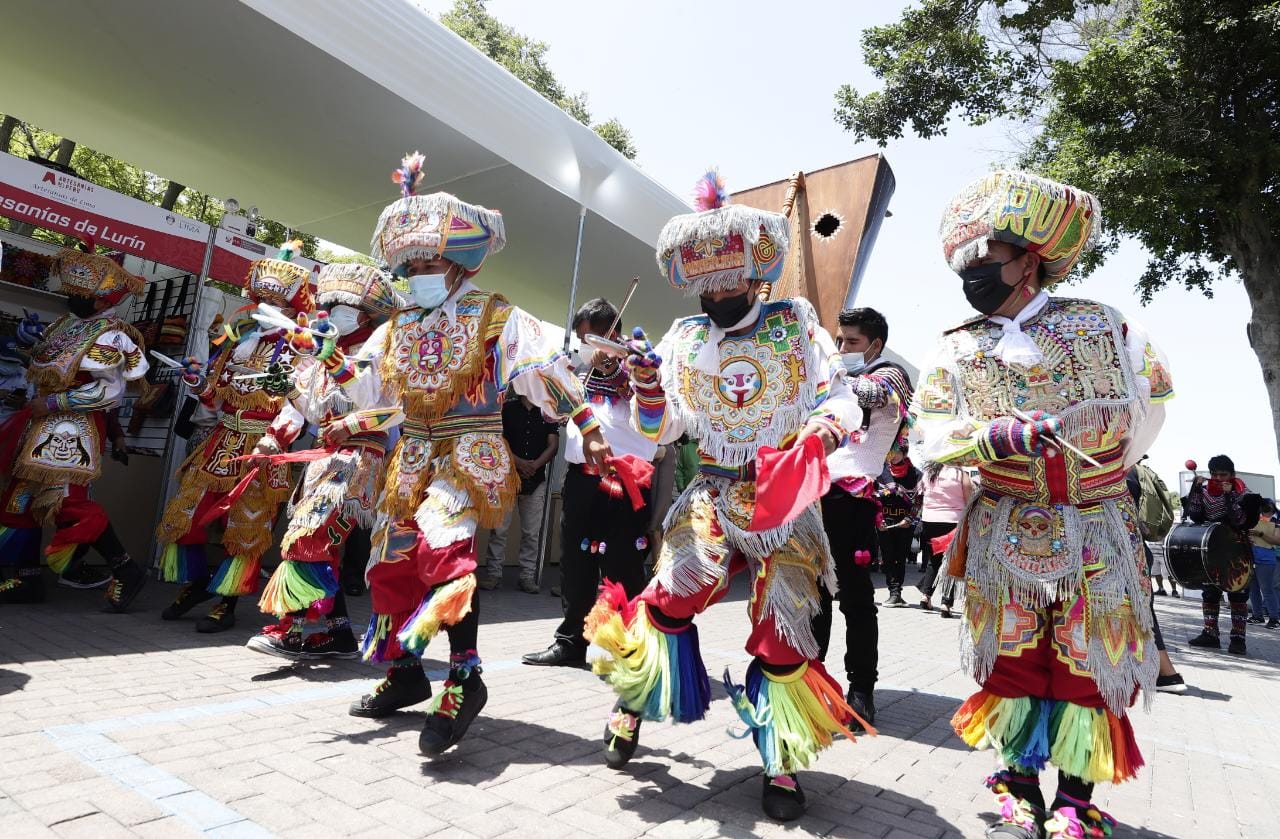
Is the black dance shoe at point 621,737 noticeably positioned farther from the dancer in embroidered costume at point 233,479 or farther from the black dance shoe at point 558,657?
the dancer in embroidered costume at point 233,479

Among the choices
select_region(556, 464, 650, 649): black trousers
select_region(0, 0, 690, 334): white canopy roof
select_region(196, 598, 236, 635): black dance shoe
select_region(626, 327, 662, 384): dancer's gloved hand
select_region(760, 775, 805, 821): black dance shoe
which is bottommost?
select_region(760, 775, 805, 821): black dance shoe

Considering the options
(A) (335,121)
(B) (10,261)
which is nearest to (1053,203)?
(A) (335,121)

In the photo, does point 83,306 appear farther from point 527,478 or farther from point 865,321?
point 865,321

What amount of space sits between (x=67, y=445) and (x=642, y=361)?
14.0 ft

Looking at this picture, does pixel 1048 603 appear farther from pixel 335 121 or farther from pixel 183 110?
pixel 183 110

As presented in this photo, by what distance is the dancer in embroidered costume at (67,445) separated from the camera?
4836 millimetres

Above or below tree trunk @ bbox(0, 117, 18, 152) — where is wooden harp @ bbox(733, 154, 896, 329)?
below

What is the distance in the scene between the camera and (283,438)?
4.35 m

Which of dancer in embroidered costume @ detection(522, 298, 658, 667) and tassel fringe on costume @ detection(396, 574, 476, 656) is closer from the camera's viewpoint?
tassel fringe on costume @ detection(396, 574, 476, 656)

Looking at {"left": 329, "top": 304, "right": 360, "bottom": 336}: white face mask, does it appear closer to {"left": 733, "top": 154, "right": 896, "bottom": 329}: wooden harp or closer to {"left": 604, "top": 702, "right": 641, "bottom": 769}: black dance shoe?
{"left": 733, "top": 154, "right": 896, "bottom": 329}: wooden harp

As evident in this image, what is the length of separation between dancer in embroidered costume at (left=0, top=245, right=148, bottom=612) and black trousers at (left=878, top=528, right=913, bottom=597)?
7822 mm

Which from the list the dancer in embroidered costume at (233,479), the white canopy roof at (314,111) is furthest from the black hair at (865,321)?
the white canopy roof at (314,111)

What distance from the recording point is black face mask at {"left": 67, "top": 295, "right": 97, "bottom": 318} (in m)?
5.11

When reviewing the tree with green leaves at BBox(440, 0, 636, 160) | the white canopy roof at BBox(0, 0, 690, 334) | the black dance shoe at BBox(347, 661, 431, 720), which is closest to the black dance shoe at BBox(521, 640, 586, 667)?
the black dance shoe at BBox(347, 661, 431, 720)
